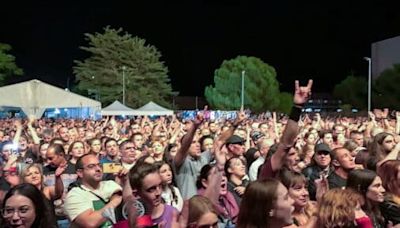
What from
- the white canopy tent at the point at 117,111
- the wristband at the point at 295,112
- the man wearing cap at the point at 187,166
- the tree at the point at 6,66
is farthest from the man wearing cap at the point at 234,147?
the tree at the point at 6,66

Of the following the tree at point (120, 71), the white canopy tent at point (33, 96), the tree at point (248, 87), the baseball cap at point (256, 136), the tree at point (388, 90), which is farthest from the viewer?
the tree at point (248, 87)

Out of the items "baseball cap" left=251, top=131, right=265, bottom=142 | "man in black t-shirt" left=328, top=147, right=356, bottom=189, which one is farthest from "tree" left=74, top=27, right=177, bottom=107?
"man in black t-shirt" left=328, top=147, right=356, bottom=189

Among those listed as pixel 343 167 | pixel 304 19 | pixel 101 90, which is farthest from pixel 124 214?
pixel 304 19

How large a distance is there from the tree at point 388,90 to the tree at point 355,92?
160 inches

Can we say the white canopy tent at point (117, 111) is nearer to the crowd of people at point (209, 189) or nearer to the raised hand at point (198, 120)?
the crowd of people at point (209, 189)

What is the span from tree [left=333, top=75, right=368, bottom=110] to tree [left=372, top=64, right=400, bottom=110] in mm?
4074

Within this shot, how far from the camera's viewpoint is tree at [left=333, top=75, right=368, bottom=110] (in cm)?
8038

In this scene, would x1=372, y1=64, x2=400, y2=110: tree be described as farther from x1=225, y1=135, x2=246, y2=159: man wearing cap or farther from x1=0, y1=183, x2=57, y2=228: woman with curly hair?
x1=0, y1=183, x2=57, y2=228: woman with curly hair

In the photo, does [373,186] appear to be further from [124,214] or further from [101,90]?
[101,90]

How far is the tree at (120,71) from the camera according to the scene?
246ft

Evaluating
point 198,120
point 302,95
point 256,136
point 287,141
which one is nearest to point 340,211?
point 287,141

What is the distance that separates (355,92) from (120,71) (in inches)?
1049

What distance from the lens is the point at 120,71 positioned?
76.2 meters

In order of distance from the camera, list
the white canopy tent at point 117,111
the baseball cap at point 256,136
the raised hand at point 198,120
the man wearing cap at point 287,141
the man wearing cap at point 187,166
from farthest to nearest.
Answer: the white canopy tent at point 117,111 → the baseball cap at point 256,136 → the raised hand at point 198,120 → the man wearing cap at point 187,166 → the man wearing cap at point 287,141
